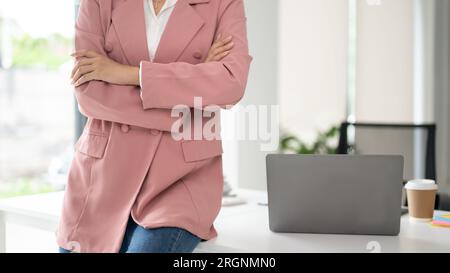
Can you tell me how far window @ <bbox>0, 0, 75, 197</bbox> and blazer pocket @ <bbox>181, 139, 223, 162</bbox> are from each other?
4.87 feet


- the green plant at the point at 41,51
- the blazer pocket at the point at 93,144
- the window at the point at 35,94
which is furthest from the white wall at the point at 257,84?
the blazer pocket at the point at 93,144

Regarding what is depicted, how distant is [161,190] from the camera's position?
1.41 m

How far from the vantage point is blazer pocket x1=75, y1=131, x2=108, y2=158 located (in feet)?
4.77

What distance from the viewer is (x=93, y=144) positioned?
147 cm

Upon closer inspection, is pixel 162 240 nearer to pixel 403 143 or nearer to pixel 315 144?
pixel 403 143

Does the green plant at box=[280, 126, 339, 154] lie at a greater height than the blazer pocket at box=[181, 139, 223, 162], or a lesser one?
lesser

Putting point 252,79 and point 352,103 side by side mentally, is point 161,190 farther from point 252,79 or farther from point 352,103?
point 352,103

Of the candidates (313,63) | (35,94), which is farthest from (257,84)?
(35,94)

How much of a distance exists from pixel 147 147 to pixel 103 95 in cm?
19

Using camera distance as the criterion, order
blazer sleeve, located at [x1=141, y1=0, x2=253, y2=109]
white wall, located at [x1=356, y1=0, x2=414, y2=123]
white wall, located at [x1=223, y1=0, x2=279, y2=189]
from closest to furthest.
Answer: blazer sleeve, located at [x1=141, y1=0, x2=253, y2=109] < white wall, located at [x1=223, y1=0, x2=279, y2=189] < white wall, located at [x1=356, y1=0, x2=414, y2=123]

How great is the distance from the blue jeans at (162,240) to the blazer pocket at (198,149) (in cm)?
19

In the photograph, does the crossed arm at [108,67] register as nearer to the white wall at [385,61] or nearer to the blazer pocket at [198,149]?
the blazer pocket at [198,149]

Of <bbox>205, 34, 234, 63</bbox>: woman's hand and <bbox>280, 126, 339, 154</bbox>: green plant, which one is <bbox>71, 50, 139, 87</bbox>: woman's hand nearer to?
<bbox>205, 34, 234, 63</bbox>: woman's hand

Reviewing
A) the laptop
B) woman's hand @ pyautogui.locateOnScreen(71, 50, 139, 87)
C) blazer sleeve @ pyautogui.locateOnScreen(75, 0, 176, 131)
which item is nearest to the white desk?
the laptop
